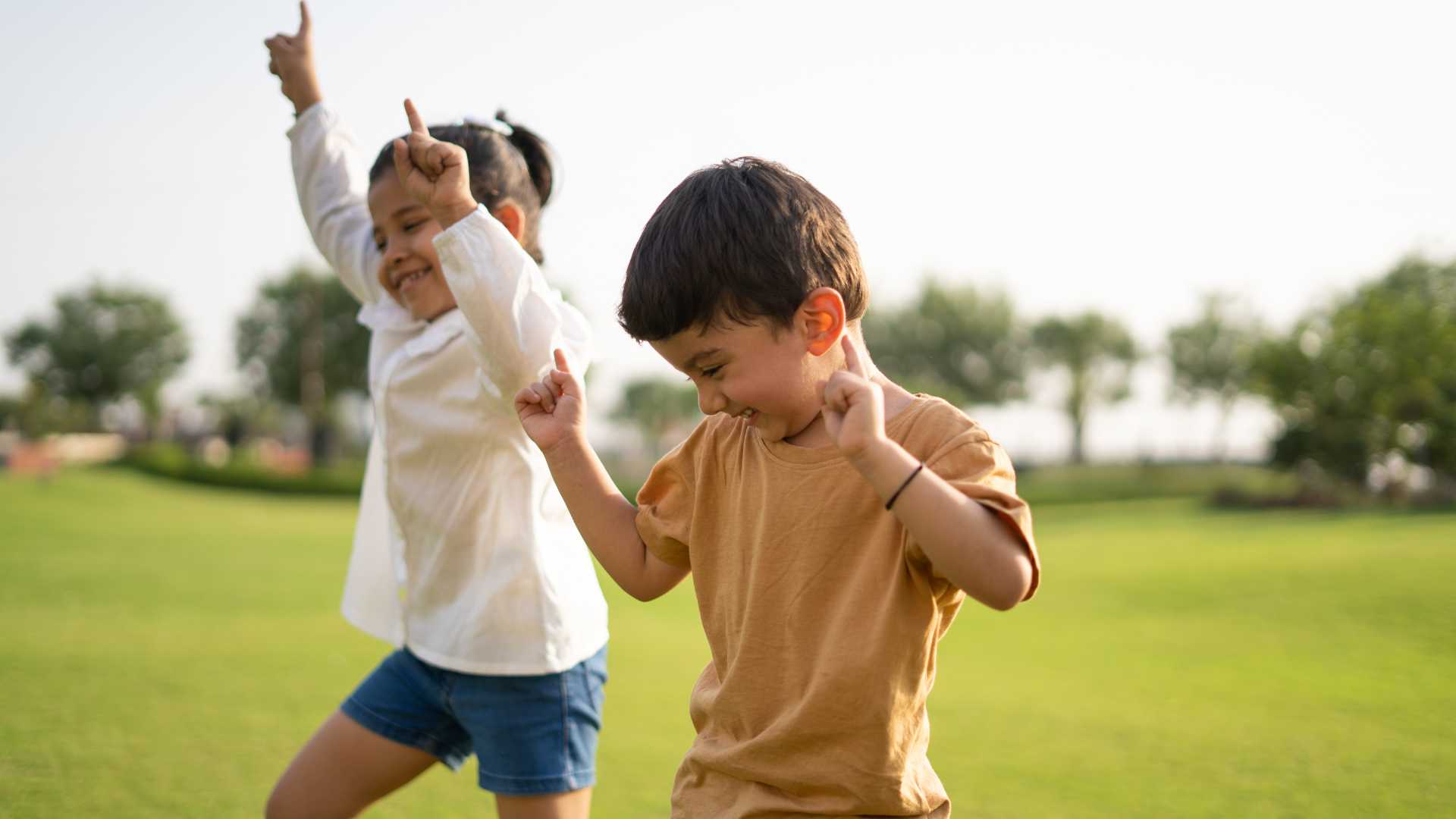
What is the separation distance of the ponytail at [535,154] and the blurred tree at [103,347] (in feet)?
245

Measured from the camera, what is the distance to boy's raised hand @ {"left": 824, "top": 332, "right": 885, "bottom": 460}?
58.7 inches

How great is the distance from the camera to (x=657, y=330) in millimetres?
1745

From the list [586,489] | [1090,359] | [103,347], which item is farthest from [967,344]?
[586,489]

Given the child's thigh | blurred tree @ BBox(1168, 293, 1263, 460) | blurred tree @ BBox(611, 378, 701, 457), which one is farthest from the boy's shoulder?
blurred tree @ BBox(611, 378, 701, 457)

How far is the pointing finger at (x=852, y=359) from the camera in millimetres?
1714

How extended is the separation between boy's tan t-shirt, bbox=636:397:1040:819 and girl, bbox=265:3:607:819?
67 cm

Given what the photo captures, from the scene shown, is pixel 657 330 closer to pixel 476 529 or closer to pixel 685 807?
pixel 685 807

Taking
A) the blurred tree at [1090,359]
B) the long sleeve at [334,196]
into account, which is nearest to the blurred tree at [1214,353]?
the blurred tree at [1090,359]

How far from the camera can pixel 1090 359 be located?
218ft

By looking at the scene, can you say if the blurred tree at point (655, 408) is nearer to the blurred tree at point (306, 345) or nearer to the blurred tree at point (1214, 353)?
the blurred tree at point (306, 345)

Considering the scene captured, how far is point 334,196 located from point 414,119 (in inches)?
39.4

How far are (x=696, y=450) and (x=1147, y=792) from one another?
288 centimetres

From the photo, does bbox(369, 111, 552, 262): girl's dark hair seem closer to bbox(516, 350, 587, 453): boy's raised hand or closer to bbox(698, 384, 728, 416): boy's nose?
bbox(516, 350, 587, 453): boy's raised hand

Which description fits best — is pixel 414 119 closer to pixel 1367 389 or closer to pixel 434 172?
pixel 434 172
